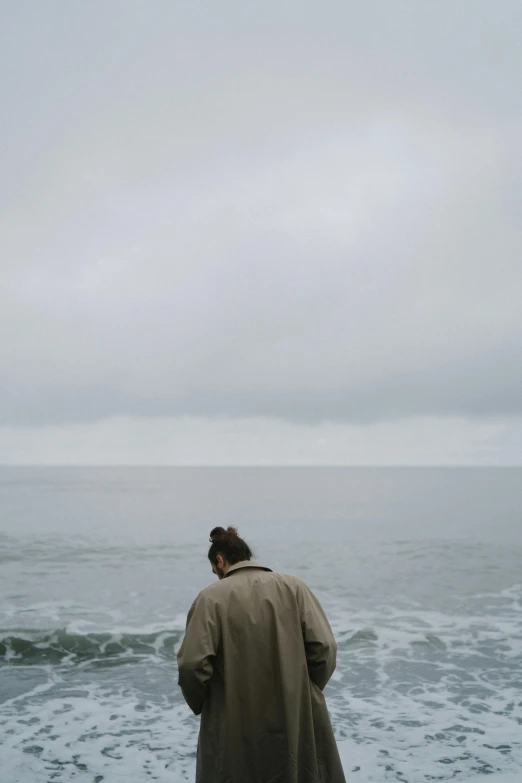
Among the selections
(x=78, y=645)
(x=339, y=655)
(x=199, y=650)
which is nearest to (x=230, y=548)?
(x=199, y=650)

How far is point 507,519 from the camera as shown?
4156 cm

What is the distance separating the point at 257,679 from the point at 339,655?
855 cm

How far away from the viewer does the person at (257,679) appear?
298 cm

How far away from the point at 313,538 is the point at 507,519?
1699 cm

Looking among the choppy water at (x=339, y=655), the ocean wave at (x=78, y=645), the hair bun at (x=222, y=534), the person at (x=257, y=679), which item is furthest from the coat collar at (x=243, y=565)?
the ocean wave at (x=78, y=645)

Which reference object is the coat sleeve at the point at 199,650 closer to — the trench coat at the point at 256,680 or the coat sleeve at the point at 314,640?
the trench coat at the point at 256,680

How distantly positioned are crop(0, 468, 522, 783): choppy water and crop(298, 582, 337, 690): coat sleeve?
3.62 m

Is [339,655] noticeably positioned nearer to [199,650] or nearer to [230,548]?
[230,548]

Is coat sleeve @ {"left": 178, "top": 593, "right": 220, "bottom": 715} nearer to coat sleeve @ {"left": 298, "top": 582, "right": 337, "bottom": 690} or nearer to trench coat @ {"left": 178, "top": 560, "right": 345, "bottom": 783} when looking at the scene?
trench coat @ {"left": 178, "top": 560, "right": 345, "bottom": 783}

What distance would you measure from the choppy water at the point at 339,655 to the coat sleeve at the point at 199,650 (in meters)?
3.90

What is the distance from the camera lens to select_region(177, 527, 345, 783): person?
298cm

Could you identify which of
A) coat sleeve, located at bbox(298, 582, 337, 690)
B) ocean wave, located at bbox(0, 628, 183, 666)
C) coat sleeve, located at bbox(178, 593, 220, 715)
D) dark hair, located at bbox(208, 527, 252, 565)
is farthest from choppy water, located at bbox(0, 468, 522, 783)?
dark hair, located at bbox(208, 527, 252, 565)

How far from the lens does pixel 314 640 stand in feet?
10.1

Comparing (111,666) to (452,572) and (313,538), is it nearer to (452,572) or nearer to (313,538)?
(452,572)
